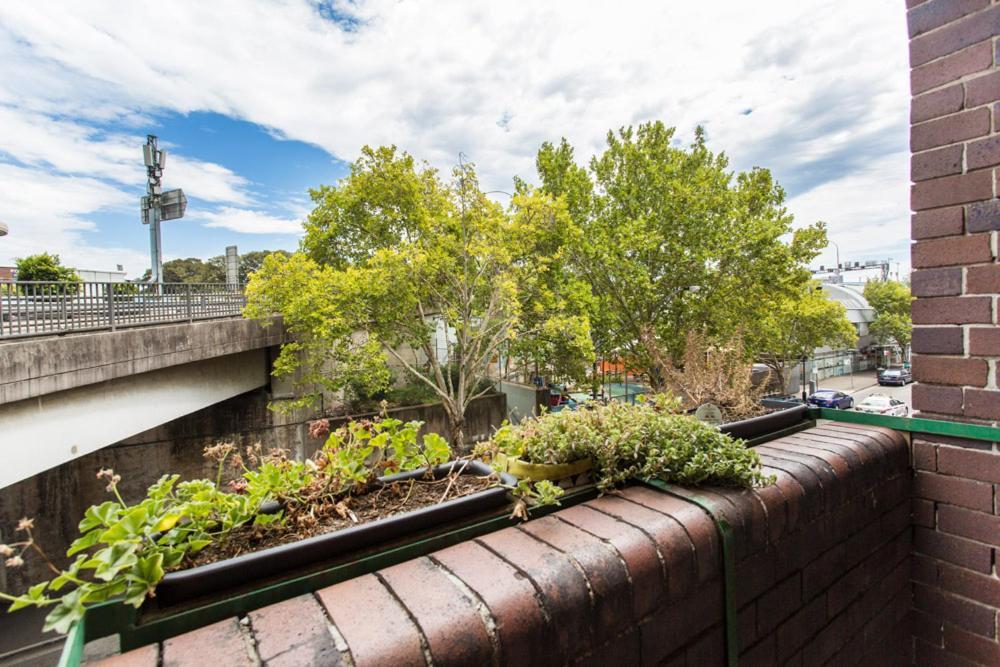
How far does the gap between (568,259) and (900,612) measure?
11158mm

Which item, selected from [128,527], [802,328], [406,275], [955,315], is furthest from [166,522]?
[802,328]

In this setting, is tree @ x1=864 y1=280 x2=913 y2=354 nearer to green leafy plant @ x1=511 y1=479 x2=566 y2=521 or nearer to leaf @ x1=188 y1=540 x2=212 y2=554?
green leafy plant @ x1=511 y1=479 x2=566 y2=521

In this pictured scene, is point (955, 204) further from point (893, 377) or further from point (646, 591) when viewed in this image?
point (893, 377)

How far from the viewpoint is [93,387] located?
546 centimetres

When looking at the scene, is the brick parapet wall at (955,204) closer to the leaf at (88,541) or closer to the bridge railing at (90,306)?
the leaf at (88,541)

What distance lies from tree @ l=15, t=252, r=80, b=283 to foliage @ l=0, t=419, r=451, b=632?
76.1ft

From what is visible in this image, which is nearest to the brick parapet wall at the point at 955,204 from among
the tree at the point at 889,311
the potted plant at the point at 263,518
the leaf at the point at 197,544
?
the potted plant at the point at 263,518

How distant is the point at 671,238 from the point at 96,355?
11746mm

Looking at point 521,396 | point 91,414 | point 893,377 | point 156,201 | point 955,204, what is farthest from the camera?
point 893,377

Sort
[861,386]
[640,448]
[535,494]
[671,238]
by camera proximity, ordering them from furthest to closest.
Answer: [861,386] → [671,238] → [640,448] → [535,494]

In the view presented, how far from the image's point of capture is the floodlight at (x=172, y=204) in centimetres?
1087

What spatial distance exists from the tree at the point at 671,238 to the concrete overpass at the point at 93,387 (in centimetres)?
878

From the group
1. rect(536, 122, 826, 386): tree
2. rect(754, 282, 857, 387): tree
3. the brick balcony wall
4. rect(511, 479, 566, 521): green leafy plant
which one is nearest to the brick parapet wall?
the brick balcony wall

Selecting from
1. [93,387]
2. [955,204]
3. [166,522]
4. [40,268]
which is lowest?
[93,387]
